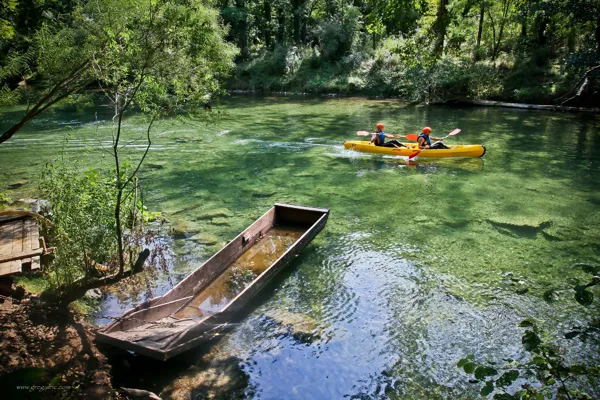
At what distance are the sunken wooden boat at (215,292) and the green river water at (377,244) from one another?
0.41 meters

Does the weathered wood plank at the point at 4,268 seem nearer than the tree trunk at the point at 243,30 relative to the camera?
Yes

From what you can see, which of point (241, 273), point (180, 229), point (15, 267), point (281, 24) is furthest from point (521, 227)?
point (281, 24)

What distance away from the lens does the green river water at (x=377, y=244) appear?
5.84m

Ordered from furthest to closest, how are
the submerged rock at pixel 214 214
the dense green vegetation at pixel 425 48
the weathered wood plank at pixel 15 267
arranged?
1. the dense green vegetation at pixel 425 48
2. the submerged rock at pixel 214 214
3. the weathered wood plank at pixel 15 267

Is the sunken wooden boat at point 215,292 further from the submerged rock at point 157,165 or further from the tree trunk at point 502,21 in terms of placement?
the tree trunk at point 502,21

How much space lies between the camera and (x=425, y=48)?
675 inches

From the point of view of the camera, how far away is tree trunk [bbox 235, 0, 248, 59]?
3671cm

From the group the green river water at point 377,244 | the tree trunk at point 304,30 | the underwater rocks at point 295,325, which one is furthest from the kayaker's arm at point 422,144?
the tree trunk at point 304,30

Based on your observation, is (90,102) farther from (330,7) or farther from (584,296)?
(330,7)

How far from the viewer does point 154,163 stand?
1545 cm

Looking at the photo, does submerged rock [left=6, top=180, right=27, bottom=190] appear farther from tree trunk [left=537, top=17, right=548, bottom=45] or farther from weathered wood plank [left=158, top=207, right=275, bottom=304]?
tree trunk [left=537, top=17, right=548, bottom=45]

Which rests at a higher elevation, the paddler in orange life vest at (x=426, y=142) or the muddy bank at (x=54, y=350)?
the paddler in orange life vest at (x=426, y=142)

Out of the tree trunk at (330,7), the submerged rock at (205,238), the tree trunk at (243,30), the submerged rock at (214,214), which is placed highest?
the tree trunk at (330,7)

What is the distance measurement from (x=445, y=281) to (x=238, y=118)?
731 inches
